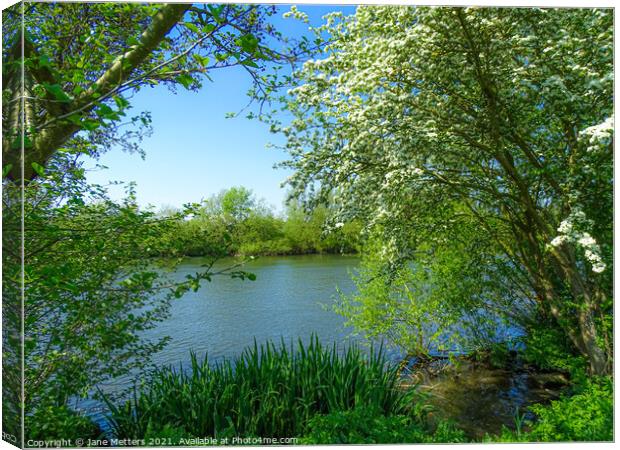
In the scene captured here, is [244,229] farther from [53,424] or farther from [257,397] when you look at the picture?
[53,424]

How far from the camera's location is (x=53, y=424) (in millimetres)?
3219

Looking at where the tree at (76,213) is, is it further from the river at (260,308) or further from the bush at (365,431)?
the bush at (365,431)

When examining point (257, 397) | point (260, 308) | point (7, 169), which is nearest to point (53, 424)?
point (257, 397)

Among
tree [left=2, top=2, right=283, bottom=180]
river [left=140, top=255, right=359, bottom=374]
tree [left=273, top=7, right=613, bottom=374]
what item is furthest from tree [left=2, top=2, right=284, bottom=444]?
tree [left=273, top=7, right=613, bottom=374]

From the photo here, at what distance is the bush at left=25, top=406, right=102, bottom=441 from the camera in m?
3.20

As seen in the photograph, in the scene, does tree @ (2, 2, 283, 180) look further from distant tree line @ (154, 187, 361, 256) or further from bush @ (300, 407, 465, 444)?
bush @ (300, 407, 465, 444)

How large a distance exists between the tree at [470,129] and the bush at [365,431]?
5.06ft

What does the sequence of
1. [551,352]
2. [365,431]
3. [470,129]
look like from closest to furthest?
[365,431]
[470,129]
[551,352]

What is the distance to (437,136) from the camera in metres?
3.57

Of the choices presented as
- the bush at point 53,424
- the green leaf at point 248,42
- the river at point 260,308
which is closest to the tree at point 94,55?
the green leaf at point 248,42

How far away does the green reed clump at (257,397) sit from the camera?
3.47 metres

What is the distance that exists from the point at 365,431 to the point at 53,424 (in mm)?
2093

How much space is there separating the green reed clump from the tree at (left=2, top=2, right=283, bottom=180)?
1875 mm

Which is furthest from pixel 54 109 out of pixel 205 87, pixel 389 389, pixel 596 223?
pixel 596 223
